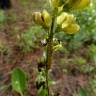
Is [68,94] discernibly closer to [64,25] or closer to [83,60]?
[83,60]

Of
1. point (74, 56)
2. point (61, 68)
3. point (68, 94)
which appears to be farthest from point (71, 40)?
point (68, 94)

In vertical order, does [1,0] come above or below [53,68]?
above

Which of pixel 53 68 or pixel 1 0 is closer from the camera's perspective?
pixel 53 68

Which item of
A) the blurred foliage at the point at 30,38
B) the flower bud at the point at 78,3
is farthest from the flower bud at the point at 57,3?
the blurred foliage at the point at 30,38

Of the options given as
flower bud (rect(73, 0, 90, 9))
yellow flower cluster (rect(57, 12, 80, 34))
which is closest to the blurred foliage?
yellow flower cluster (rect(57, 12, 80, 34))

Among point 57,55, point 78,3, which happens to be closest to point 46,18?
point 78,3

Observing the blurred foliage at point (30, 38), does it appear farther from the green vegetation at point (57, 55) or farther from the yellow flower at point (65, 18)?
the yellow flower at point (65, 18)

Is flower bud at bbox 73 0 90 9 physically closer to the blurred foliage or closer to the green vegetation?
the green vegetation
